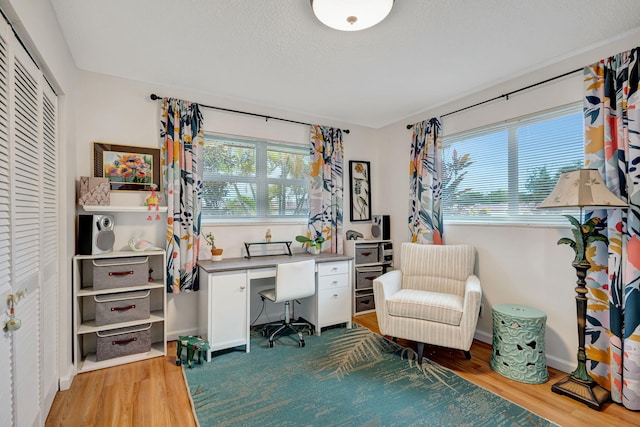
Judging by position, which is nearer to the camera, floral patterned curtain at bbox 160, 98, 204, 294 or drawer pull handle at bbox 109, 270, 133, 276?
drawer pull handle at bbox 109, 270, 133, 276

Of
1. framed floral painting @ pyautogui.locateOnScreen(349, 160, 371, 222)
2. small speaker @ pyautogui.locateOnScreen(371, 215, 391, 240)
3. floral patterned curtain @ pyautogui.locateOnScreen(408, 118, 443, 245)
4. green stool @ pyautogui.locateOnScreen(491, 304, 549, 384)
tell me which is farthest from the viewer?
framed floral painting @ pyautogui.locateOnScreen(349, 160, 371, 222)

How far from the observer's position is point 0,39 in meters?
1.23

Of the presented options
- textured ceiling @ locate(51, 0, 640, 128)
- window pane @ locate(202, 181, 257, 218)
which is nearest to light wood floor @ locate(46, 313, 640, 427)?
window pane @ locate(202, 181, 257, 218)

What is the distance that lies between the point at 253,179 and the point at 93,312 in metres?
1.87

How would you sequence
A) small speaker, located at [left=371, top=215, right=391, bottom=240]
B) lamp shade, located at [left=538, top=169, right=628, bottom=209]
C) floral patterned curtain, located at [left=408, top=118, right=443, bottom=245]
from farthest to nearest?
small speaker, located at [left=371, top=215, right=391, bottom=240]
floral patterned curtain, located at [left=408, top=118, right=443, bottom=245]
lamp shade, located at [left=538, top=169, right=628, bottom=209]

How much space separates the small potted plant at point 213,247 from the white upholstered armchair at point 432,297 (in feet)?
4.97

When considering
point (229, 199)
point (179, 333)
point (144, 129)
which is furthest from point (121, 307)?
point (144, 129)

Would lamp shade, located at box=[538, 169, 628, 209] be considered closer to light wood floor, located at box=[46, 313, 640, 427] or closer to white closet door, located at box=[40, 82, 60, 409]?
light wood floor, located at box=[46, 313, 640, 427]

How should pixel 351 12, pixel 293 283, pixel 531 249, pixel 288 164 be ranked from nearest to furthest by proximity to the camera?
pixel 351 12
pixel 531 249
pixel 293 283
pixel 288 164

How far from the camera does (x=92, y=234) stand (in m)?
2.41

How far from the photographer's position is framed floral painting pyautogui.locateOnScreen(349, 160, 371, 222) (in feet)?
13.4

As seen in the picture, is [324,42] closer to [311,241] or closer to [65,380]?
→ [311,241]

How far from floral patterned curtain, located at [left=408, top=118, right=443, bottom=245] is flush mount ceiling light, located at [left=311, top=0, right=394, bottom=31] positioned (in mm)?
1879

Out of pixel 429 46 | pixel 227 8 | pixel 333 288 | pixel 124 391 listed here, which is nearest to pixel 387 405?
pixel 333 288
